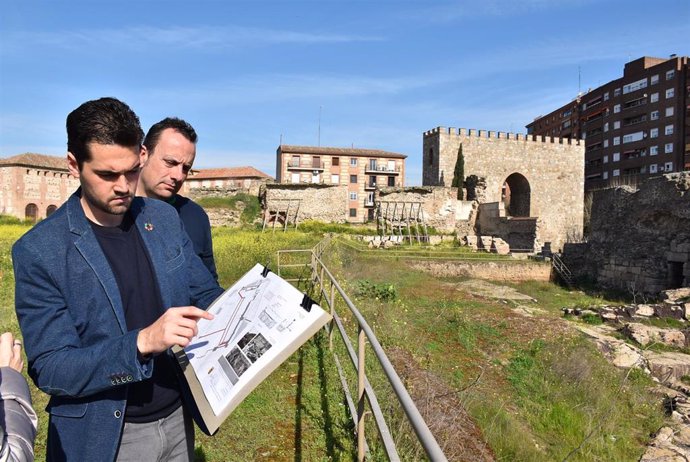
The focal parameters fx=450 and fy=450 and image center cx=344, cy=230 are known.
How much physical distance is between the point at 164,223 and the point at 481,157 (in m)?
35.5

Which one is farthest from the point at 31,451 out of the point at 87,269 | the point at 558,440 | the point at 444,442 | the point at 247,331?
the point at 558,440

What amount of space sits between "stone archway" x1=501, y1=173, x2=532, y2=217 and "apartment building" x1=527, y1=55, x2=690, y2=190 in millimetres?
12660

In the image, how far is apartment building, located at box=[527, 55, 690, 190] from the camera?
148 feet

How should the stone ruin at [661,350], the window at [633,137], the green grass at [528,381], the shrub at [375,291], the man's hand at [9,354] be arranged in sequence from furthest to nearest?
the window at [633,137]
the shrub at [375,291]
the stone ruin at [661,350]
the green grass at [528,381]
the man's hand at [9,354]

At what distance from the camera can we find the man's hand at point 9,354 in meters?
1.36

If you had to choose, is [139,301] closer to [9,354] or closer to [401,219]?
[9,354]

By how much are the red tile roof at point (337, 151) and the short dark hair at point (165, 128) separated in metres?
46.9

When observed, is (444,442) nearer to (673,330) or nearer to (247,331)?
(247,331)

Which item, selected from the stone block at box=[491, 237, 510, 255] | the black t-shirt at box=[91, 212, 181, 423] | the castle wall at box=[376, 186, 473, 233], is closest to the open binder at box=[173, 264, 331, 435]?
the black t-shirt at box=[91, 212, 181, 423]

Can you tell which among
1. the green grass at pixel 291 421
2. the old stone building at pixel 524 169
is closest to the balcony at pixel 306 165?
the old stone building at pixel 524 169

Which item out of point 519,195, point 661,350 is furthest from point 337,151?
point 661,350

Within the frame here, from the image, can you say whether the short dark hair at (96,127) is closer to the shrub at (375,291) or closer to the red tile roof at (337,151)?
the shrub at (375,291)

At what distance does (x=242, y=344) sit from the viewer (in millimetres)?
1679

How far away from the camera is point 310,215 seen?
27562mm
